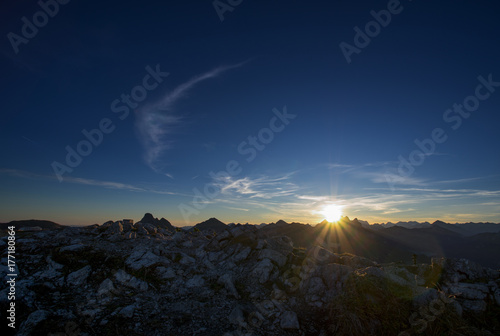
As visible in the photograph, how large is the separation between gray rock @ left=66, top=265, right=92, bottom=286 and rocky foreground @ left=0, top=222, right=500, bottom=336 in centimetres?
5

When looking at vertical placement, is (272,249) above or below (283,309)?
above

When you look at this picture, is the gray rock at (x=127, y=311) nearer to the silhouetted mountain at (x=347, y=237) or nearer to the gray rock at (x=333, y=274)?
the gray rock at (x=333, y=274)

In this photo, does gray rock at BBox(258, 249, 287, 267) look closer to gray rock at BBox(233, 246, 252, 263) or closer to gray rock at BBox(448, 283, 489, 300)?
gray rock at BBox(233, 246, 252, 263)

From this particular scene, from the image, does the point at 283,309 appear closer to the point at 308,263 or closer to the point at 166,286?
the point at 308,263

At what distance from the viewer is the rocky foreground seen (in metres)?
9.01

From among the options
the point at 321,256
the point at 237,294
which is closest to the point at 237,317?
the point at 237,294

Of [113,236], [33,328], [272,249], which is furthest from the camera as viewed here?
[113,236]

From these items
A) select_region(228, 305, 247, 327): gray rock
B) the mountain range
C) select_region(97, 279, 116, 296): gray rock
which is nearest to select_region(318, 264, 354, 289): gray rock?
select_region(228, 305, 247, 327): gray rock

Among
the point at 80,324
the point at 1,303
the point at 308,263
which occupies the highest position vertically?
the point at 308,263

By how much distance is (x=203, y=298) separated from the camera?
1155cm

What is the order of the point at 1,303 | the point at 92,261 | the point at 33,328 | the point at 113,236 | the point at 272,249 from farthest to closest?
the point at 113,236
the point at 272,249
the point at 92,261
the point at 1,303
the point at 33,328

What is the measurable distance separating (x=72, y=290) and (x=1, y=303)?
2482 millimetres

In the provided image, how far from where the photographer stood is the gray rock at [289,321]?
9477 mm

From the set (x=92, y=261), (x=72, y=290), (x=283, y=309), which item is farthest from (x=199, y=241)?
(x=283, y=309)
